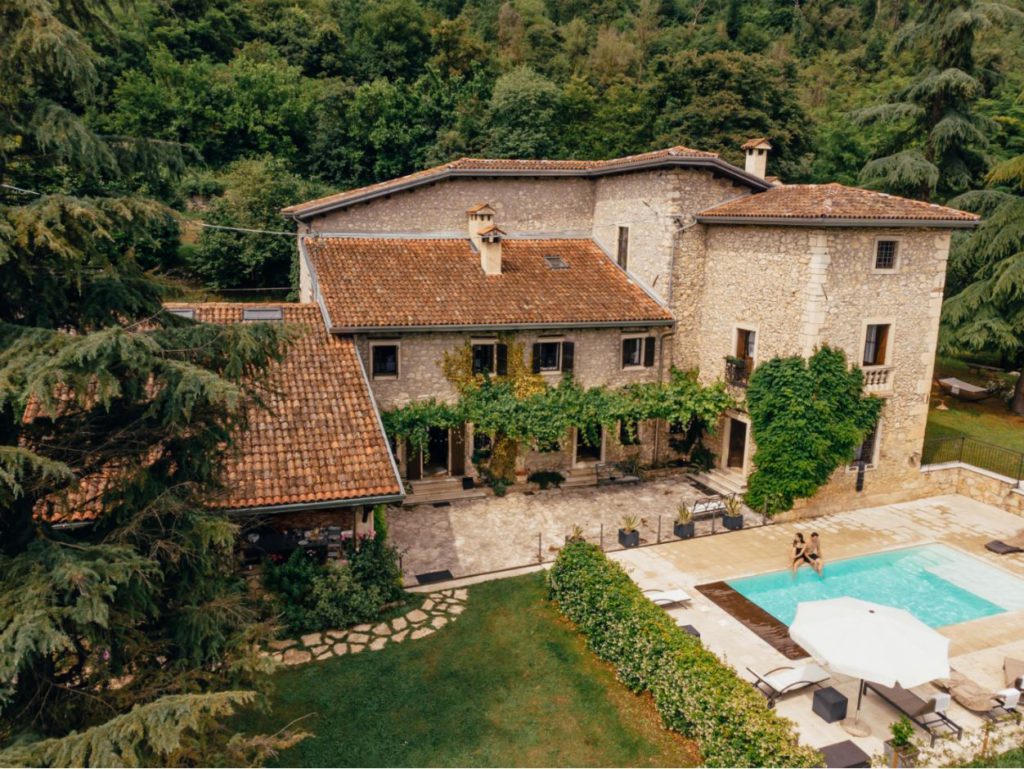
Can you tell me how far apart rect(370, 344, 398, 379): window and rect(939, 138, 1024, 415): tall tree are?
65.1 ft

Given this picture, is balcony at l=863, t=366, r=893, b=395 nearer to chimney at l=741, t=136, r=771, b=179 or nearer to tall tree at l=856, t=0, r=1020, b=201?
chimney at l=741, t=136, r=771, b=179

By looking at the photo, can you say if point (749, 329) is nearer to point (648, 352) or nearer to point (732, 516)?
point (648, 352)

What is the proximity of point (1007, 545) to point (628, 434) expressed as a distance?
10.0m

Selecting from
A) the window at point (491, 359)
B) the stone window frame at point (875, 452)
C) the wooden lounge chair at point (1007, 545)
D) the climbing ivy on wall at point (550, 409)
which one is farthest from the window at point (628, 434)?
the wooden lounge chair at point (1007, 545)

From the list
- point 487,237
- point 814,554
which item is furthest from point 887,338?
point 487,237

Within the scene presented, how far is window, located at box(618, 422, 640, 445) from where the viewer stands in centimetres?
2162

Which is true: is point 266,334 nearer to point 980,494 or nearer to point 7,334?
point 7,334

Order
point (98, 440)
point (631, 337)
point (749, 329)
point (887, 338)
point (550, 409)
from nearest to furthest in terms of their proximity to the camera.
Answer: point (98, 440) < point (887, 338) < point (550, 409) < point (749, 329) < point (631, 337)

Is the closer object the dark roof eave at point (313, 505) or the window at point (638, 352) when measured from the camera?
the dark roof eave at point (313, 505)

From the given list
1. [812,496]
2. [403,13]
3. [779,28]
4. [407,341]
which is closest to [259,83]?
[403,13]

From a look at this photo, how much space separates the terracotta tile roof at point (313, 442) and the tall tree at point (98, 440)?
3465mm

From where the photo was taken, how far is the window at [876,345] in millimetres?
19438

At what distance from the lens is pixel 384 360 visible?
19.5 meters

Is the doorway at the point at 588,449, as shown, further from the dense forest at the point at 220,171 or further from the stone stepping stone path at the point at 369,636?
the dense forest at the point at 220,171
